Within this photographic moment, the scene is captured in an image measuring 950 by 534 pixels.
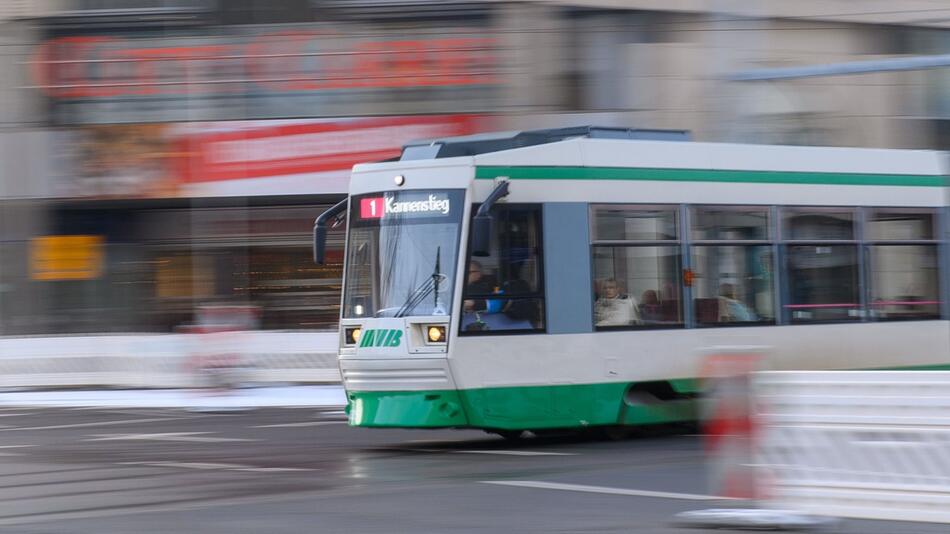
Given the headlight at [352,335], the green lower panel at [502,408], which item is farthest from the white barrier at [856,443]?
the headlight at [352,335]

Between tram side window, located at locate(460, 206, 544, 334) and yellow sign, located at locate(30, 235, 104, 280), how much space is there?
1445 centimetres

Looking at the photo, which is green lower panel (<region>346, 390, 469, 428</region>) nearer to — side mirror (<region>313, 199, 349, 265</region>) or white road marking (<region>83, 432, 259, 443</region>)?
side mirror (<region>313, 199, 349, 265</region>)

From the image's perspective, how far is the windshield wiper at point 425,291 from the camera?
1241 cm

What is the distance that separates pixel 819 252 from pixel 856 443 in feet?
22.2

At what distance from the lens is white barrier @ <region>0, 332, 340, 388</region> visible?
74.7ft

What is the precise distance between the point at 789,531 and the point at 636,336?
5.32 meters

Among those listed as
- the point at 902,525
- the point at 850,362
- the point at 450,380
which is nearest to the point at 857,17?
the point at 850,362

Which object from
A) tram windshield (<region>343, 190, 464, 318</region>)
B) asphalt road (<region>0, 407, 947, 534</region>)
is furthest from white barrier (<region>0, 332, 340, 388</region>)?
tram windshield (<region>343, 190, 464, 318</region>)

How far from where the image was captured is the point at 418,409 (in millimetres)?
12406

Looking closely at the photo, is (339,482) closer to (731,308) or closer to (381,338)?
(381,338)

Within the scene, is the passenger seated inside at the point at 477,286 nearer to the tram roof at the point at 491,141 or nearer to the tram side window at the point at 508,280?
the tram side window at the point at 508,280

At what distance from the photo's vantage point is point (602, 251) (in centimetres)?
1333

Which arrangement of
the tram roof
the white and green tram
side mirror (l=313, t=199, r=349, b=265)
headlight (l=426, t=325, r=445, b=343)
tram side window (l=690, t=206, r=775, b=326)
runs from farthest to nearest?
tram side window (l=690, t=206, r=775, b=326)
side mirror (l=313, t=199, r=349, b=265)
the tram roof
the white and green tram
headlight (l=426, t=325, r=445, b=343)

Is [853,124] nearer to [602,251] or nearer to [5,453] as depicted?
[602,251]
